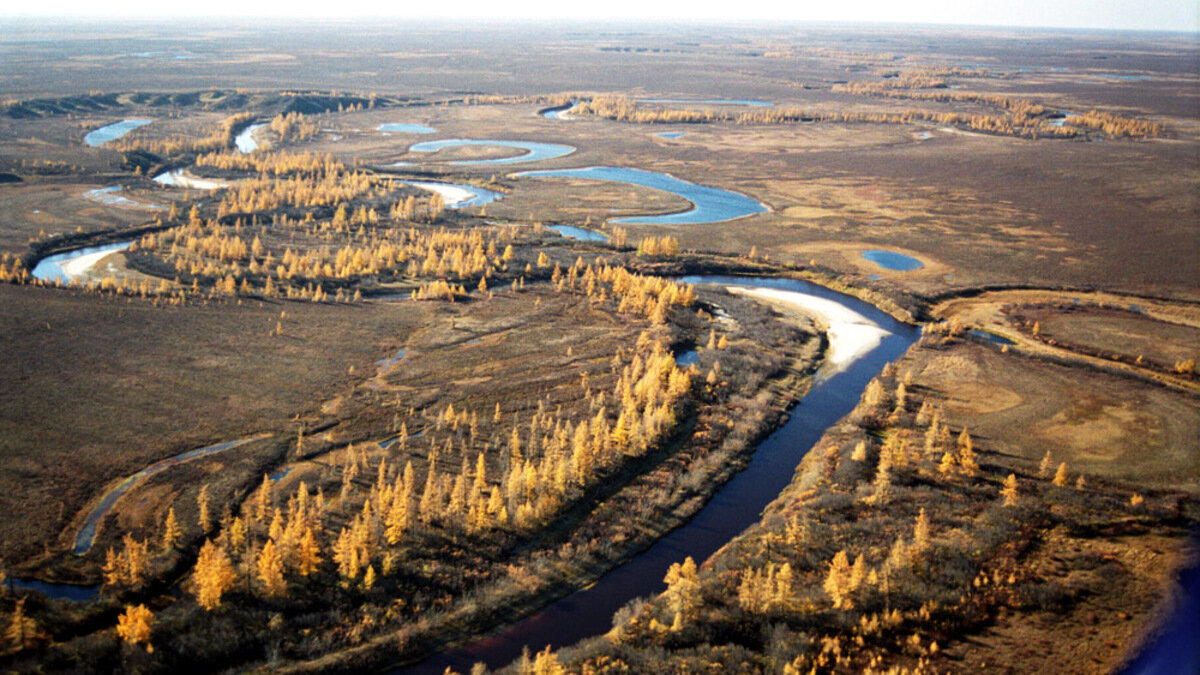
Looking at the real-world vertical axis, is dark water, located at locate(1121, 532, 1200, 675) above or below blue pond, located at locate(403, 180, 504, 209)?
below

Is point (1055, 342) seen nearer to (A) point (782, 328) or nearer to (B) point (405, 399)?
(A) point (782, 328)

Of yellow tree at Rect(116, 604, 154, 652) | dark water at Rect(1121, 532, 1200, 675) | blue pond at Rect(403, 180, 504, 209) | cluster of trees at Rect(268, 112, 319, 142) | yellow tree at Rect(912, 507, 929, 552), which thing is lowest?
dark water at Rect(1121, 532, 1200, 675)

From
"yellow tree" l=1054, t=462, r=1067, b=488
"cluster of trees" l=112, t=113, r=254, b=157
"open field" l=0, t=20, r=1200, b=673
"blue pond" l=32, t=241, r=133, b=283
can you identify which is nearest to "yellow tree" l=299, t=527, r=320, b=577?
"open field" l=0, t=20, r=1200, b=673

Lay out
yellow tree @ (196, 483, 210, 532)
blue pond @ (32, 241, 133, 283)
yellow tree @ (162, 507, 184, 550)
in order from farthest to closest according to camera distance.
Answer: blue pond @ (32, 241, 133, 283), yellow tree @ (196, 483, 210, 532), yellow tree @ (162, 507, 184, 550)

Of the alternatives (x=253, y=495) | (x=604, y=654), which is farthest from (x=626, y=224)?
(x=604, y=654)

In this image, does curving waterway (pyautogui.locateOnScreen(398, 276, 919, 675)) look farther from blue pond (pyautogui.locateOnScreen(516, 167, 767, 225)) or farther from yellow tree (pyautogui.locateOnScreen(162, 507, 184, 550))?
blue pond (pyautogui.locateOnScreen(516, 167, 767, 225))

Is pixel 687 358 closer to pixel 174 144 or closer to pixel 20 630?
pixel 20 630

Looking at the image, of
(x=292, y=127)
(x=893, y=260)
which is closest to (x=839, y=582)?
(x=893, y=260)
